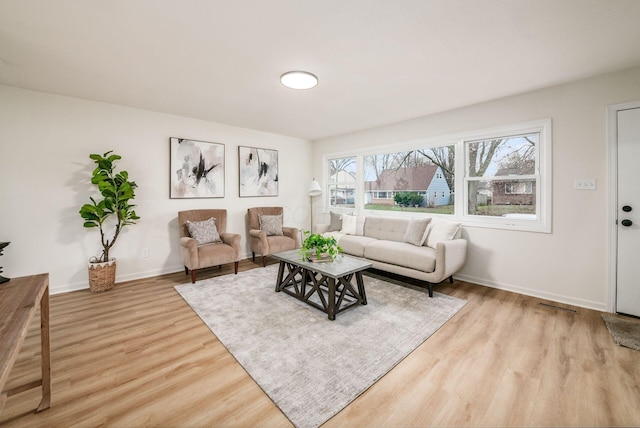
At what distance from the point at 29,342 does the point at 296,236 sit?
330 centimetres

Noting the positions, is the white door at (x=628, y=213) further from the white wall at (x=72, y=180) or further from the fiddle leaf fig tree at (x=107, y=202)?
the fiddle leaf fig tree at (x=107, y=202)

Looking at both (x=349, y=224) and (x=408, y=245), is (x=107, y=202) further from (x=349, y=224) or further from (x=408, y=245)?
(x=408, y=245)

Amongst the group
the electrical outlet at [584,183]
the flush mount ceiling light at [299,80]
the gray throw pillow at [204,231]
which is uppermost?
the flush mount ceiling light at [299,80]

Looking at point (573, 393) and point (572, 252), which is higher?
point (572, 252)

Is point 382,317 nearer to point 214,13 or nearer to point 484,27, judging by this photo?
point 484,27

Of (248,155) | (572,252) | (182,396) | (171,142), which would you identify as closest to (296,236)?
(248,155)

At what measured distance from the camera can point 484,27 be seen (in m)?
1.97

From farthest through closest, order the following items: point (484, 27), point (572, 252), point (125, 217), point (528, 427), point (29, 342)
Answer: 1. point (125, 217)
2. point (572, 252)
3. point (29, 342)
4. point (484, 27)
5. point (528, 427)

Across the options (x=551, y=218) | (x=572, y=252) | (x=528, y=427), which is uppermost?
(x=551, y=218)

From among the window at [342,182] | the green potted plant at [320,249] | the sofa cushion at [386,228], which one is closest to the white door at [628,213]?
the sofa cushion at [386,228]

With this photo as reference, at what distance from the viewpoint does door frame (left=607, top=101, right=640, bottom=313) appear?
2678 mm

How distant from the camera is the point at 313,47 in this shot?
2232 millimetres

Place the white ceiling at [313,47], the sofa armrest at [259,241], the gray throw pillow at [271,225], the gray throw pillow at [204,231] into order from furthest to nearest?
the gray throw pillow at [271,225], the sofa armrest at [259,241], the gray throw pillow at [204,231], the white ceiling at [313,47]

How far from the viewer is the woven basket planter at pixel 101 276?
3303mm
